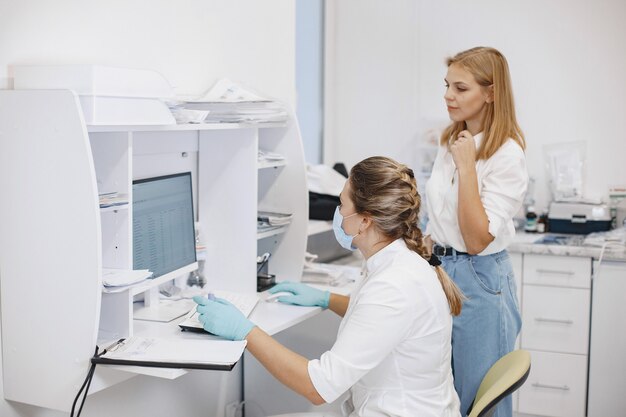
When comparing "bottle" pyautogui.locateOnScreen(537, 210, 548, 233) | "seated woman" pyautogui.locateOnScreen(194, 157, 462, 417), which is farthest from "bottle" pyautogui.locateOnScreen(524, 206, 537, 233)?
"seated woman" pyautogui.locateOnScreen(194, 157, 462, 417)

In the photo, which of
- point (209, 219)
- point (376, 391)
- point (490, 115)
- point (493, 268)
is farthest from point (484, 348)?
point (209, 219)

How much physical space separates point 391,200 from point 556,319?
1864 millimetres

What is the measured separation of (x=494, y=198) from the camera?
2.26m

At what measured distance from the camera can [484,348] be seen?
229cm

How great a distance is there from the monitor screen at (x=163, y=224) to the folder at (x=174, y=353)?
1.05 feet

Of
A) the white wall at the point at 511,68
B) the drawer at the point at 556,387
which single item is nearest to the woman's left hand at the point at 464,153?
the drawer at the point at 556,387

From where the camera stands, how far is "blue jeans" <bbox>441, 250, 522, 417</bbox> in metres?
2.28

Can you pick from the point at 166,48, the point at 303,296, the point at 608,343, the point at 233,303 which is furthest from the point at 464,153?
the point at 608,343

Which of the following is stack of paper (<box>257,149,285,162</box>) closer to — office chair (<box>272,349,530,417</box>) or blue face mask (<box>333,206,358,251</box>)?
blue face mask (<box>333,206,358,251</box>)

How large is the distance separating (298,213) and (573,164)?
1751 mm

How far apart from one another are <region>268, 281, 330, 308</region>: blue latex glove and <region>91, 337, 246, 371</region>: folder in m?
0.51

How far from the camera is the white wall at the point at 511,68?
375 centimetres

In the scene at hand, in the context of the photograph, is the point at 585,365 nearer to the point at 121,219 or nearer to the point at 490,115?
the point at 490,115

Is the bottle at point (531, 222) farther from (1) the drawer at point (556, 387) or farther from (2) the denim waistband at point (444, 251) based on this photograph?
(2) the denim waistband at point (444, 251)
